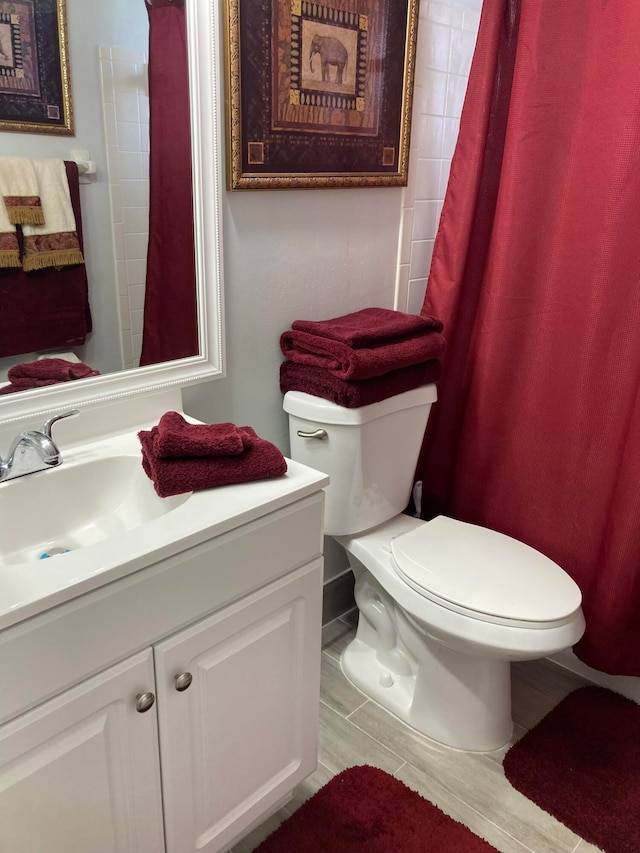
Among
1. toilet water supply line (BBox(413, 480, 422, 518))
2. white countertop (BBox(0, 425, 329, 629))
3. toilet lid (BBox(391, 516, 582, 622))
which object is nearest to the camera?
white countertop (BBox(0, 425, 329, 629))

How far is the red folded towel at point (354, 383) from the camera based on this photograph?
152 centimetres

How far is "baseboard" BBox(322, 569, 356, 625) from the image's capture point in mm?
2033

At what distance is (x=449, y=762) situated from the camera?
5.33 ft

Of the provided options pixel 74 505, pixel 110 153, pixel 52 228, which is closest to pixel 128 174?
pixel 110 153

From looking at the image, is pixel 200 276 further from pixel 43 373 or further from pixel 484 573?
pixel 484 573

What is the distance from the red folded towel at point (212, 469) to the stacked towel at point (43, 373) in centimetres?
22

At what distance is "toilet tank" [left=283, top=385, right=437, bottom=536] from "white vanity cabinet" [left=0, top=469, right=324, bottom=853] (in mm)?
406

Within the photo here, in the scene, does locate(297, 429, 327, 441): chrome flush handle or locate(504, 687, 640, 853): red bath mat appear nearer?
Result: locate(504, 687, 640, 853): red bath mat

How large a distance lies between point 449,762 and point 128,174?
148 cm

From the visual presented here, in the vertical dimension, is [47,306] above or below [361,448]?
above

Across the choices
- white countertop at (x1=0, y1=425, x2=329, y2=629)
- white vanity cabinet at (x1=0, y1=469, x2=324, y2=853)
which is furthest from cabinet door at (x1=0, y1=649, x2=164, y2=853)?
white countertop at (x1=0, y1=425, x2=329, y2=629)

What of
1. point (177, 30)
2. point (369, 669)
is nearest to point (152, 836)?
point (369, 669)

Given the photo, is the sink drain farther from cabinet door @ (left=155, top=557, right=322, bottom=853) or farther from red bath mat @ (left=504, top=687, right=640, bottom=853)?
red bath mat @ (left=504, top=687, right=640, bottom=853)

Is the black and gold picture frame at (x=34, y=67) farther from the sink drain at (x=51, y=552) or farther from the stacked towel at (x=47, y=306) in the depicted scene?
the sink drain at (x=51, y=552)
